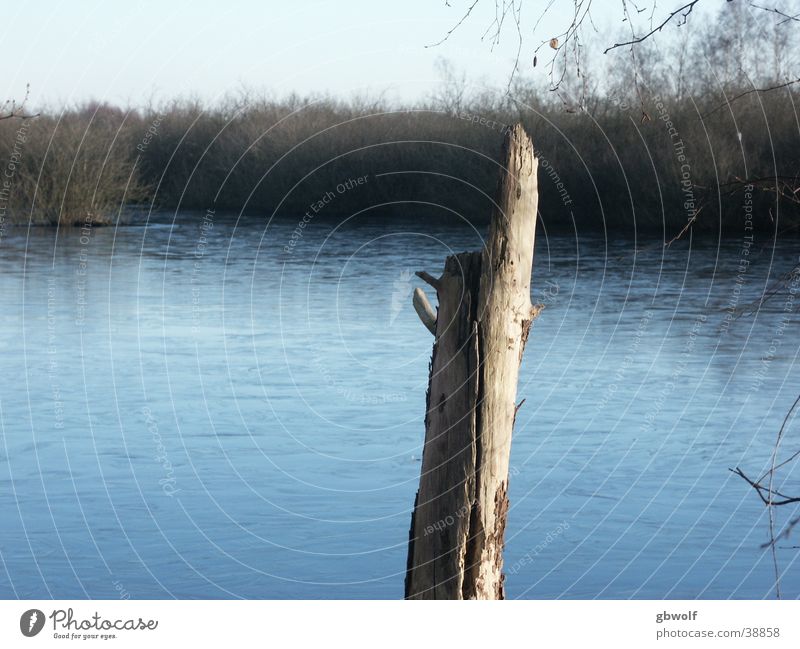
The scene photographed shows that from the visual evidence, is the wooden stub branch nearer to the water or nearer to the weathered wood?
the weathered wood

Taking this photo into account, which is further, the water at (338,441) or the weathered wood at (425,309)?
the water at (338,441)

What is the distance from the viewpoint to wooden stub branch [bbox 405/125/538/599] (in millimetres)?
4199

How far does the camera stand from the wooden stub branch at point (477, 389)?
4199mm

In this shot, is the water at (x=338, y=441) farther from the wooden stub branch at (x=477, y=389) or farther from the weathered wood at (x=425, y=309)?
the weathered wood at (x=425, y=309)

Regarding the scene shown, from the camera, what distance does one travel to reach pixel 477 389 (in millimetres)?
4184

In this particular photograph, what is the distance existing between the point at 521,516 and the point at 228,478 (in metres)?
2.01

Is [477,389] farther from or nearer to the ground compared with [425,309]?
nearer to the ground
